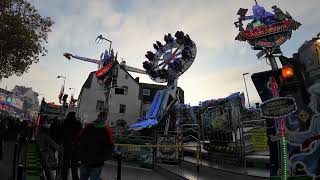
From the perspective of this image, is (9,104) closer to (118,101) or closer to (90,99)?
(90,99)

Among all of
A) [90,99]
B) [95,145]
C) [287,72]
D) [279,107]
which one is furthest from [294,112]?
[90,99]

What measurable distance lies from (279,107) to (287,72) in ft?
2.43

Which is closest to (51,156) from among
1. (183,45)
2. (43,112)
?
(43,112)

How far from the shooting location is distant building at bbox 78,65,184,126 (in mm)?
52594

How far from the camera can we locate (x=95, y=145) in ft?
21.1

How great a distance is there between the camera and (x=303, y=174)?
626 cm

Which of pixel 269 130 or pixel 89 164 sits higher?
pixel 269 130

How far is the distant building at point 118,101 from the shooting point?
52.6 meters

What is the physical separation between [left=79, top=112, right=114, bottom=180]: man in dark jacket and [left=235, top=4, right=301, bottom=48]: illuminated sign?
48.4ft

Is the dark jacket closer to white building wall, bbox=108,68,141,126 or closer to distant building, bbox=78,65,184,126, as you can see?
distant building, bbox=78,65,184,126

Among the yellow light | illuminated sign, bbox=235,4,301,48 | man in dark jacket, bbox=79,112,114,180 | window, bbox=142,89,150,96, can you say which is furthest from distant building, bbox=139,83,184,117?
the yellow light

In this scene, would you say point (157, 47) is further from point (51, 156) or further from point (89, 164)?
point (89, 164)

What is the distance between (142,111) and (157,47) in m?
21.6

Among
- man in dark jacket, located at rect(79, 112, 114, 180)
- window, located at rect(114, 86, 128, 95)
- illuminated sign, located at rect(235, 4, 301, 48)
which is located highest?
window, located at rect(114, 86, 128, 95)
